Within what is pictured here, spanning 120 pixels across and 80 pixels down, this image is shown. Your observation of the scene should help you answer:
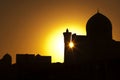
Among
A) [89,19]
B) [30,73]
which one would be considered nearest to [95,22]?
[89,19]

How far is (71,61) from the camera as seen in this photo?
46844 millimetres

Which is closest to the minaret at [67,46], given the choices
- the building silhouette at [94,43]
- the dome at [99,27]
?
the building silhouette at [94,43]

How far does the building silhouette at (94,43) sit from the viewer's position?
154 ft

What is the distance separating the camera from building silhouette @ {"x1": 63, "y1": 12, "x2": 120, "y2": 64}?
46938 mm

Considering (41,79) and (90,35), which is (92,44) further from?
(41,79)

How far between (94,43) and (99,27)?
193cm

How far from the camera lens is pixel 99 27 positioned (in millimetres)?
47000

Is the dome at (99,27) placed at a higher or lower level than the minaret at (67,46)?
higher

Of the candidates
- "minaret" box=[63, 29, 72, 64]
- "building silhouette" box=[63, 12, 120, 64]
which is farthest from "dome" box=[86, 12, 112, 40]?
"minaret" box=[63, 29, 72, 64]

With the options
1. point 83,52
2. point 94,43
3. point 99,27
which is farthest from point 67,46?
point 99,27

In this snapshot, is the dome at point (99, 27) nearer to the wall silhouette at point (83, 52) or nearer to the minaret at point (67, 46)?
the wall silhouette at point (83, 52)

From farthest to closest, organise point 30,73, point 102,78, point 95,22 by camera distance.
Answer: point 95,22
point 30,73
point 102,78

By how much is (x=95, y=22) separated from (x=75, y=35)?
2.84 metres

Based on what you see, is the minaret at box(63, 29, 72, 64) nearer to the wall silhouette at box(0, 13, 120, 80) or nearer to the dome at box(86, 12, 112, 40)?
the wall silhouette at box(0, 13, 120, 80)
